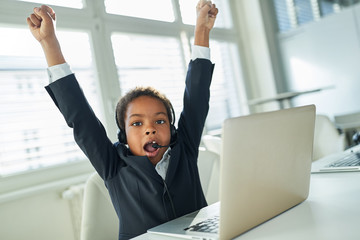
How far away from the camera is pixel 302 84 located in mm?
3775

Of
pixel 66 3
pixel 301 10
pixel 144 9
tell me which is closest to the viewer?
pixel 66 3

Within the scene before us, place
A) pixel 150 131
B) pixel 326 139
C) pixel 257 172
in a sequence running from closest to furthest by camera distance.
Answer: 1. pixel 257 172
2. pixel 150 131
3. pixel 326 139

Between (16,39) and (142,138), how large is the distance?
136 cm

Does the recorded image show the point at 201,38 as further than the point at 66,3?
No

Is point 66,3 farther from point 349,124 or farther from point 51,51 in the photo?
point 349,124

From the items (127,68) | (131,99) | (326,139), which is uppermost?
(127,68)

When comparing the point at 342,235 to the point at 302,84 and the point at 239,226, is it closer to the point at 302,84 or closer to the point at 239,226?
the point at 239,226

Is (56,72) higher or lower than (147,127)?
higher

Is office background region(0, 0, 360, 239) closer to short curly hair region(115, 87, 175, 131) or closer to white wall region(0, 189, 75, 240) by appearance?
white wall region(0, 189, 75, 240)

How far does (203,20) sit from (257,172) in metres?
0.69

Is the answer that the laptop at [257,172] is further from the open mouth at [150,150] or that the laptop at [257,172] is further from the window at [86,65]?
the window at [86,65]

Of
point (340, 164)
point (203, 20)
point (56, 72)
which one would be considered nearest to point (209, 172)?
point (340, 164)

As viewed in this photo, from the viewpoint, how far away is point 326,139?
2.00 metres

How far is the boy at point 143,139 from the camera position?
942mm
